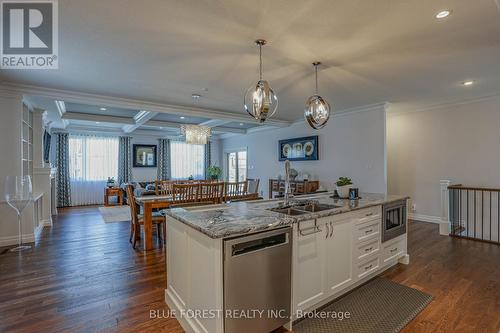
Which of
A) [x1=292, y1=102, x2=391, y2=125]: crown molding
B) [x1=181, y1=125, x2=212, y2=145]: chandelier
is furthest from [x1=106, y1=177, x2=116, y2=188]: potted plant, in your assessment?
[x1=292, y1=102, x2=391, y2=125]: crown molding

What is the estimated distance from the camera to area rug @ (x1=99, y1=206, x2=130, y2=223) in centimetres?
585

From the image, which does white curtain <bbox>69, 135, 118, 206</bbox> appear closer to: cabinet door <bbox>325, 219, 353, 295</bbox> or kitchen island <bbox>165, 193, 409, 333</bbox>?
kitchen island <bbox>165, 193, 409, 333</bbox>

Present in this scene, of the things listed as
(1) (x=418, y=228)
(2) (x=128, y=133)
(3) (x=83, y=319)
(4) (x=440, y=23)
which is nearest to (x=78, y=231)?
(3) (x=83, y=319)

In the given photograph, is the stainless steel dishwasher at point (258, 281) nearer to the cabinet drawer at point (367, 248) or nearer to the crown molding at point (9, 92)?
the cabinet drawer at point (367, 248)

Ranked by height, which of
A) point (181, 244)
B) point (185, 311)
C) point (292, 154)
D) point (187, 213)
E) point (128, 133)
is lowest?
point (185, 311)

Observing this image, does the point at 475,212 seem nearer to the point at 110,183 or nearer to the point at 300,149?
the point at 300,149

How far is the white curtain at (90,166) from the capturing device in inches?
318

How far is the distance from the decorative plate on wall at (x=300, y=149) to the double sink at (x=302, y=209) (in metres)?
3.84

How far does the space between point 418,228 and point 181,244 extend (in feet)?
15.6

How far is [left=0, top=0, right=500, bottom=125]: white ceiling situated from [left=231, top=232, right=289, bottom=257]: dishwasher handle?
5.78 ft

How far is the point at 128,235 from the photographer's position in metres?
4.55

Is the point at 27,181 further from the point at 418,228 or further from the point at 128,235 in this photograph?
the point at 418,228

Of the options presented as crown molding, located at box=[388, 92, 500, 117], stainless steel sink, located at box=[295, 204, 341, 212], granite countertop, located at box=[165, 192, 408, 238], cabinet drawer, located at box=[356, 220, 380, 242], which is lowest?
cabinet drawer, located at box=[356, 220, 380, 242]

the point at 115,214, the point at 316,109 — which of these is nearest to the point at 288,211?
the point at 316,109
